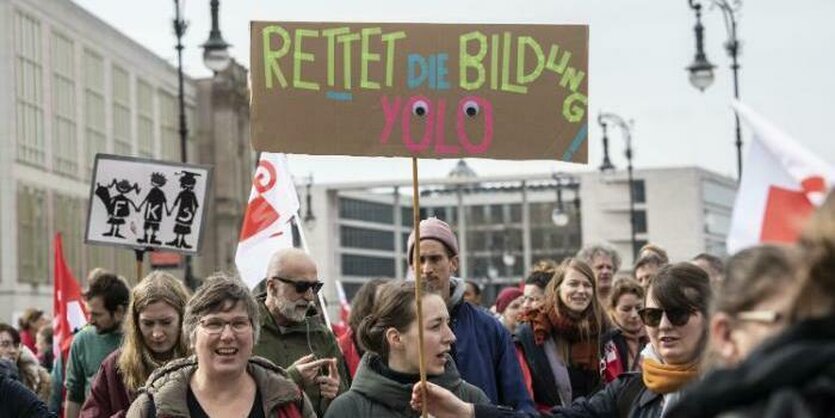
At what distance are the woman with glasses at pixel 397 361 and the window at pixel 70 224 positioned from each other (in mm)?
54096

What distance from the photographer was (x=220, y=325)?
19.6 ft

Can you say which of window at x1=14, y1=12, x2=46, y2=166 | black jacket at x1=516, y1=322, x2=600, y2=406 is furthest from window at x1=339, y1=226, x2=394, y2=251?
black jacket at x1=516, y1=322, x2=600, y2=406

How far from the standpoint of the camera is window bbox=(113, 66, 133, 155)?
68.2 meters

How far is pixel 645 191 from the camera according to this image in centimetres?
14388

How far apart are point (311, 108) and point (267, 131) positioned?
190mm

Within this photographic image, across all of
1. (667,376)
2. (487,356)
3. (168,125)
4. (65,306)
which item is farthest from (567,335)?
(168,125)

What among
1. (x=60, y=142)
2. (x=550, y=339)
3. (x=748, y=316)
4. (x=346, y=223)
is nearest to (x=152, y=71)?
(x=60, y=142)

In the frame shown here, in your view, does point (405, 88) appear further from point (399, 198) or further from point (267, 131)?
point (399, 198)

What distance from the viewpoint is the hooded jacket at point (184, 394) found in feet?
19.1

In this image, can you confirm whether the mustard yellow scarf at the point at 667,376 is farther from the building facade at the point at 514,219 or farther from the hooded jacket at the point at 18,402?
the building facade at the point at 514,219

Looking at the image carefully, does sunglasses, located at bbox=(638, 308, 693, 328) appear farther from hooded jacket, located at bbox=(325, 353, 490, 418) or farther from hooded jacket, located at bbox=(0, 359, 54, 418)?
hooded jacket, located at bbox=(0, 359, 54, 418)

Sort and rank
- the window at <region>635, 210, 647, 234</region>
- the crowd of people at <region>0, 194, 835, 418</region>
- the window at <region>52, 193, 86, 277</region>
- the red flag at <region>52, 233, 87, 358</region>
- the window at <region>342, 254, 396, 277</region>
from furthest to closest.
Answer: the window at <region>342, 254, 396, 277</region> → the window at <region>635, 210, 647, 234</region> → the window at <region>52, 193, 86, 277</region> → the red flag at <region>52, 233, 87, 358</region> → the crowd of people at <region>0, 194, 835, 418</region>

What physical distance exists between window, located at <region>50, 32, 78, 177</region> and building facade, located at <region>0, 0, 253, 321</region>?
0.03 m

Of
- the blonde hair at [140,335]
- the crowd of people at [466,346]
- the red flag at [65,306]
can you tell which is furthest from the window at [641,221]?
the blonde hair at [140,335]
